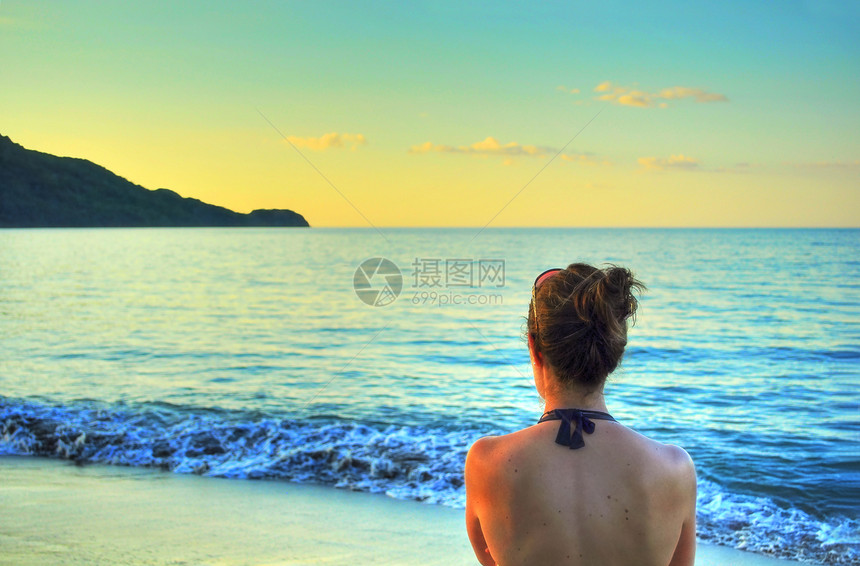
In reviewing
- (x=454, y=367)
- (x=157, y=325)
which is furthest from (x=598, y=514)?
(x=157, y=325)

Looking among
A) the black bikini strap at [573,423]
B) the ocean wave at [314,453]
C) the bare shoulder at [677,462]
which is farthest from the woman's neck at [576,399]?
the ocean wave at [314,453]

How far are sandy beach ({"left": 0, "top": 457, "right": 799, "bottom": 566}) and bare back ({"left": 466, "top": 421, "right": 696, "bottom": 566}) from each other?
3.05 m

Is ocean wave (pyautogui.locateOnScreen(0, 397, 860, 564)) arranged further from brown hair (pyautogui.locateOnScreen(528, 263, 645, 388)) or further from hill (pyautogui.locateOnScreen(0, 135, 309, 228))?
hill (pyautogui.locateOnScreen(0, 135, 309, 228))

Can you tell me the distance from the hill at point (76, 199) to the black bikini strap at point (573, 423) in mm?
59954

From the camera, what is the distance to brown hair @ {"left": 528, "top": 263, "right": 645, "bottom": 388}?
140 cm

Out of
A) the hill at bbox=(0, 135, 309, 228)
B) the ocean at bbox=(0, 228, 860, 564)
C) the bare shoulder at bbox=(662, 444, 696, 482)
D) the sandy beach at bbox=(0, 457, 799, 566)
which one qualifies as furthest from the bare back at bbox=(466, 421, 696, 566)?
the hill at bbox=(0, 135, 309, 228)

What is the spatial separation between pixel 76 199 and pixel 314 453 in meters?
74.0

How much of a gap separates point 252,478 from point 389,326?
1229 centimetres

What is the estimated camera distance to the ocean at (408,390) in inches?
234

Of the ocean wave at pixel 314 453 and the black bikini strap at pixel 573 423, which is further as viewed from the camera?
the ocean wave at pixel 314 453

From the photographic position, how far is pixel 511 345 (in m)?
14.8

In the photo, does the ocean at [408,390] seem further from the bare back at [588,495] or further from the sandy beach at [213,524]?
the bare back at [588,495]

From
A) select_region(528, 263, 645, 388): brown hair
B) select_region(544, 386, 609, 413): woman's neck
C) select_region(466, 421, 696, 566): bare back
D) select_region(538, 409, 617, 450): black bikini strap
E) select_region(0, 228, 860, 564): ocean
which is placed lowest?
select_region(0, 228, 860, 564): ocean

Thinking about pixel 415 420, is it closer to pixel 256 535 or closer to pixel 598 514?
pixel 256 535
